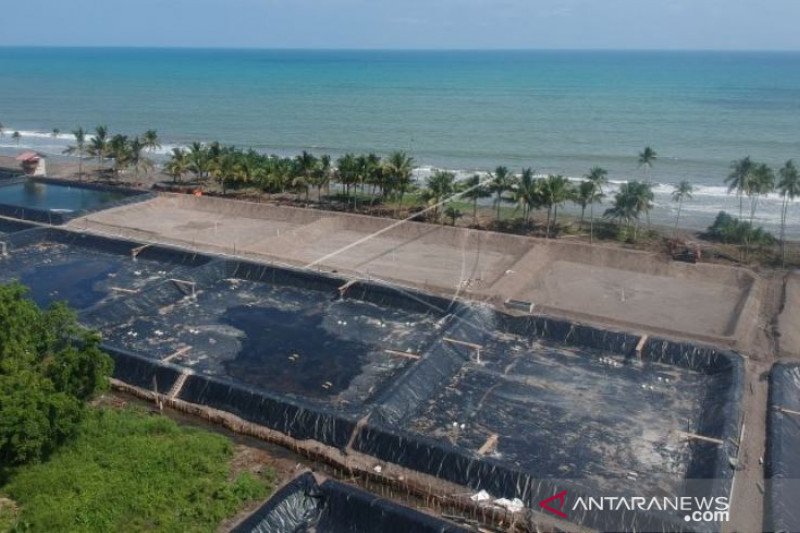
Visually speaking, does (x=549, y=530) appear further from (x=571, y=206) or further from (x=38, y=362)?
(x=571, y=206)

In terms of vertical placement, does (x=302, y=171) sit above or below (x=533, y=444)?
above

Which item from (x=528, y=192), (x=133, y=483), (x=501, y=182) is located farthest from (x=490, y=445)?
→ (x=501, y=182)

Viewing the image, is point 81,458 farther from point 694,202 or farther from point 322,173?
point 694,202

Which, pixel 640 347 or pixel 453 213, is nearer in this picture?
pixel 640 347

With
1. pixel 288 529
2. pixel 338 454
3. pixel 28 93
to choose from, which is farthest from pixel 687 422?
pixel 28 93

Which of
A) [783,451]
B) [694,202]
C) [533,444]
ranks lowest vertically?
[533,444]

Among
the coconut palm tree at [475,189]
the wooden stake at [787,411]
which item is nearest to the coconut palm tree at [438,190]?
the coconut palm tree at [475,189]

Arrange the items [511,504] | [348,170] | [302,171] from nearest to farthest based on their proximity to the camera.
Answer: [511,504] < [348,170] < [302,171]

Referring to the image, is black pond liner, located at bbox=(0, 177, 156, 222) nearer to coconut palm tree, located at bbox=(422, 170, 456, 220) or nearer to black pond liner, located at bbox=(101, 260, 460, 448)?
black pond liner, located at bbox=(101, 260, 460, 448)
